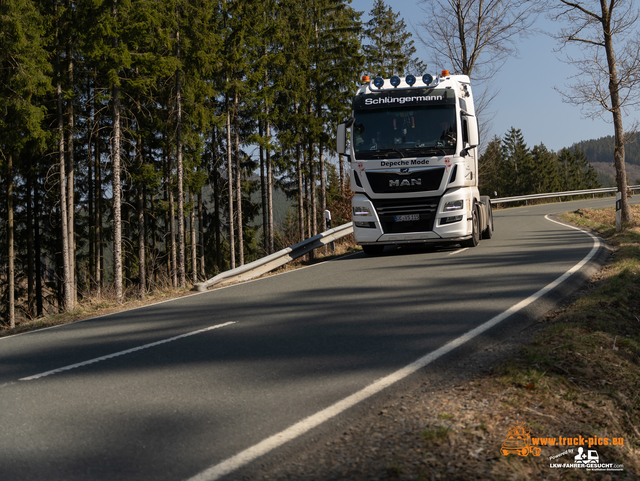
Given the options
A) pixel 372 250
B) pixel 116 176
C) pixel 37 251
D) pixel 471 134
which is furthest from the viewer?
pixel 37 251

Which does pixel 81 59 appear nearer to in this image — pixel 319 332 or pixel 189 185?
pixel 189 185

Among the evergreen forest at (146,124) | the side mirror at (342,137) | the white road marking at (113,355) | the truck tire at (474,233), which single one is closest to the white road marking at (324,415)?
the white road marking at (113,355)

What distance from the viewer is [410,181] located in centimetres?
1329

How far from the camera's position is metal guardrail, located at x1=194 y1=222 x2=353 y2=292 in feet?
39.5

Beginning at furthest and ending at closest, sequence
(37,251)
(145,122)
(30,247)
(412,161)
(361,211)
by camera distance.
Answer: (37,251) → (30,247) → (145,122) → (361,211) → (412,161)

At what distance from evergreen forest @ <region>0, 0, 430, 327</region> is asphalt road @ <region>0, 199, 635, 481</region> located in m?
9.07

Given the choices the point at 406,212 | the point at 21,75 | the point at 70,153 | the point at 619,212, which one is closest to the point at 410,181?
the point at 406,212

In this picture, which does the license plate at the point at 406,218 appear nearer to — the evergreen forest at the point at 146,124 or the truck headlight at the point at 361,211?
the truck headlight at the point at 361,211

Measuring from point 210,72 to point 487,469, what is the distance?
26538 millimetres

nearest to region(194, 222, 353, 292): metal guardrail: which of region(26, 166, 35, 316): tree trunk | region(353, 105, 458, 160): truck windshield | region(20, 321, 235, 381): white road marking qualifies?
region(353, 105, 458, 160): truck windshield

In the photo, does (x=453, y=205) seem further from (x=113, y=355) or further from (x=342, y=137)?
(x=113, y=355)

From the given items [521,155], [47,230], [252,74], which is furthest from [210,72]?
[521,155]

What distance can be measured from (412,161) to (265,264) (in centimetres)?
444

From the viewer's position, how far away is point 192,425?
13.2 feet
